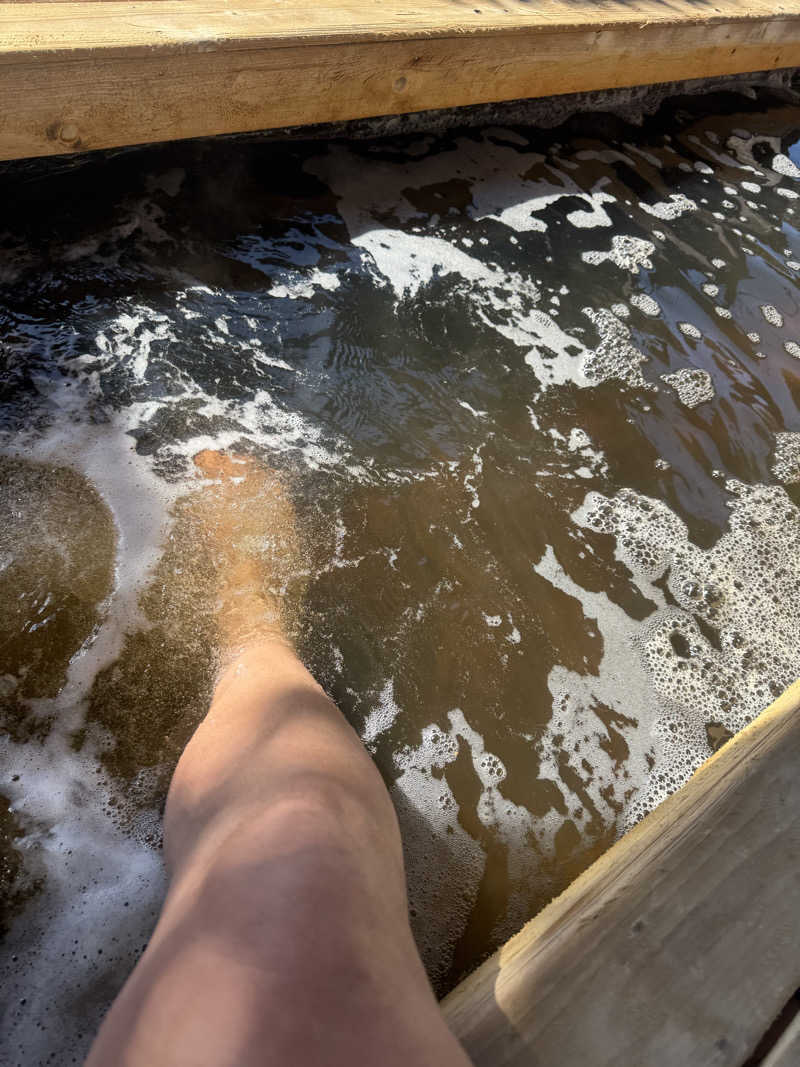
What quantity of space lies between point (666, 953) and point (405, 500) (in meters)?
1.32

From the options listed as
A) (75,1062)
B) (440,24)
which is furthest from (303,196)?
(75,1062)

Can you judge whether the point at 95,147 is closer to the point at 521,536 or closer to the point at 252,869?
the point at 521,536

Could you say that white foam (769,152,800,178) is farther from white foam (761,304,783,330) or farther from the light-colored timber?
white foam (761,304,783,330)

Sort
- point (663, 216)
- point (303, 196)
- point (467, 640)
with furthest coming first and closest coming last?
point (663, 216) < point (303, 196) < point (467, 640)

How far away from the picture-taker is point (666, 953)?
0.87 m

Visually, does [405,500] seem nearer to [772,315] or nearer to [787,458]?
[787,458]

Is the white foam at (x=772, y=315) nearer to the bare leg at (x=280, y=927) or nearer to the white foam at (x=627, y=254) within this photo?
the white foam at (x=627, y=254)

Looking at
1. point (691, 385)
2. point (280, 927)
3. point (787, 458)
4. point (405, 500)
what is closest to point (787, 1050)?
point (280, 927)

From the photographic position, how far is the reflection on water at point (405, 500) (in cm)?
146

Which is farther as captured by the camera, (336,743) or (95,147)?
(95,147)

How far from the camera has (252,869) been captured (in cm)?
87

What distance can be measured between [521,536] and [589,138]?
282 cm

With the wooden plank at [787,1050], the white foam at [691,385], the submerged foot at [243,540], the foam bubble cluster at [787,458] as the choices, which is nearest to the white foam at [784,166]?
the white foam at [691,385]

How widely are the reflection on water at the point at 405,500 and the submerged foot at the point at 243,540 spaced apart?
5 centimetres
